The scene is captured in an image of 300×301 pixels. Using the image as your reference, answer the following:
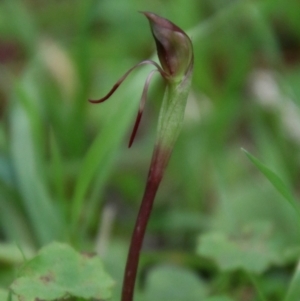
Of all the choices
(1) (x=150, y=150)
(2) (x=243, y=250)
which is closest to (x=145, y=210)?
(2) (x=243, y=250)

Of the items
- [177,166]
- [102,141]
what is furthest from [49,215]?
[177,166]

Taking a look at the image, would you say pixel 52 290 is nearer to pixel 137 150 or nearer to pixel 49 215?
pixel 49 215

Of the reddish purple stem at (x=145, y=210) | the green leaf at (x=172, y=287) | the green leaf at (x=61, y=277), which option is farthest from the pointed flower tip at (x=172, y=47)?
the green leaf at (x=172, y=287)

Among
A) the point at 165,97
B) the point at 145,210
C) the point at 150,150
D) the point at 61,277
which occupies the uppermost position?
the point at 165,97

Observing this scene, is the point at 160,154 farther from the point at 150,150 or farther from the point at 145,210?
the point at 150,150

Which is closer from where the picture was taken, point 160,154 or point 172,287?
point 160,154

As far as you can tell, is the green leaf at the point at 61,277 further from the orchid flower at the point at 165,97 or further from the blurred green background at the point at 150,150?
the blurred green background at the point at 150,150
